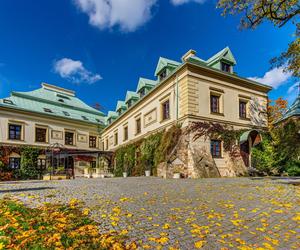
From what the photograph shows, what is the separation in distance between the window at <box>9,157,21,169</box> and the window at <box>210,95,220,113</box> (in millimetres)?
20465

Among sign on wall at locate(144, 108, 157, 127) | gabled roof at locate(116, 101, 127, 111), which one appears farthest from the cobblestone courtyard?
gabled roof at locate(116, 101, 127, 111)

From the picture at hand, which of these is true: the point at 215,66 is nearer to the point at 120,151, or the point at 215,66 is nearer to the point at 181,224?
the point at 120,151

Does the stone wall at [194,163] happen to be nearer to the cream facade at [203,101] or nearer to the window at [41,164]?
the cream facade at [203,101]

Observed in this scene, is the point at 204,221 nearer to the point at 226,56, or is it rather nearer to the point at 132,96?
the point at 226,56

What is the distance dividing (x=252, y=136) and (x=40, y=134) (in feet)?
74.1

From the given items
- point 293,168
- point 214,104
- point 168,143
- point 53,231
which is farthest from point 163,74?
point 53,231

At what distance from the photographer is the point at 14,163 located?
78.6ft

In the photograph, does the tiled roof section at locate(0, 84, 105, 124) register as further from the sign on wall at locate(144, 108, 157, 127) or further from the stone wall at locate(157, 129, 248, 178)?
the stone wall at locate(157, 129, 248, 178)

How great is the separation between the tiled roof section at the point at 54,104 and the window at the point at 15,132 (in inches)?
80.4

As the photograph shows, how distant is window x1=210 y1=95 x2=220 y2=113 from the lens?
17.0m

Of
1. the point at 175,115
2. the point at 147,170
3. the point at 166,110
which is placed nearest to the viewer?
the point at 175,115

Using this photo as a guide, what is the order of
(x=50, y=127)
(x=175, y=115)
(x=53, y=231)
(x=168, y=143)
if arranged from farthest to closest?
(x=50, y=127)
(x=175, y=115)
(x=168, y=143)
(x=53, y=231)

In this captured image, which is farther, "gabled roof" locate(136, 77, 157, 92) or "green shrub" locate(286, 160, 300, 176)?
"gabled roof" locate(136, 77, 157, 92)

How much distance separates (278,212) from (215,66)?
14.8 m
